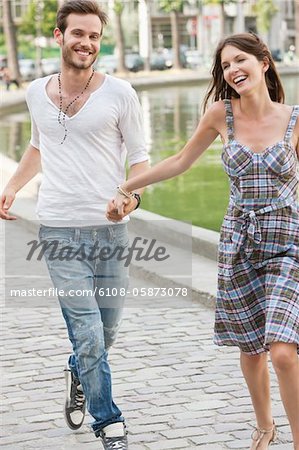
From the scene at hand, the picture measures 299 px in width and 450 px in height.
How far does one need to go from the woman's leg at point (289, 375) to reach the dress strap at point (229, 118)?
0.86m

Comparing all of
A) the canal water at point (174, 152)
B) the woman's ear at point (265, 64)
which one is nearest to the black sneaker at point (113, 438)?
the woman's ear at point (265, 64)

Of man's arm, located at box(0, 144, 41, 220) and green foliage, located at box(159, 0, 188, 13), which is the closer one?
man's arm, located at box(0, 144, 41, 220)

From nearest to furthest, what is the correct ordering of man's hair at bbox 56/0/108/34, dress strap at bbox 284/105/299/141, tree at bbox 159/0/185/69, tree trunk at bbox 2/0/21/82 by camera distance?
dress strap at bbox 284/105/299/141
man's hair at bbox 56/0/108/34
tree trunk at bbox 2/0/21/82
tree at bbox 159/0/185/69

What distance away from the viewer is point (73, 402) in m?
5.50

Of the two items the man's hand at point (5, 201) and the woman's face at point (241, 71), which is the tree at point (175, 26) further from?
the woman's face at point (241, 71)

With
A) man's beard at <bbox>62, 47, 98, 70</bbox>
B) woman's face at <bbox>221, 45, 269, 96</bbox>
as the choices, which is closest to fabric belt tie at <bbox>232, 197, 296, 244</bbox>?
woman's face at <bbox>221, 45, 269, 96</bbox>

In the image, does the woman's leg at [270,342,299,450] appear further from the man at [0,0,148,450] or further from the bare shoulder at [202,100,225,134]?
the bare shoulder at [202,100,225,134]

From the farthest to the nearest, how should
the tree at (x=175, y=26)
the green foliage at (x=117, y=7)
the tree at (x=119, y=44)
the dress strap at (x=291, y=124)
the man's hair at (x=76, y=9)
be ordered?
1. the tree at (x=175, y=26)
2. the green foliage at (x=117, y=7)
3. the tree at (x=119, y=44)
4. the man's hair at (x=76, y=9)
5. the dress strap at (x=291, y=124)

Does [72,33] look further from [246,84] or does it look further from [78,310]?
[78,310]

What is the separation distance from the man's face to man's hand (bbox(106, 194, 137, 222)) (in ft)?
1.96

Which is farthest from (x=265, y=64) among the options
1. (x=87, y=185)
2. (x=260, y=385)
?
(x=260, y=385)

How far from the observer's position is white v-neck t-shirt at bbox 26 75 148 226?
5.08 metres

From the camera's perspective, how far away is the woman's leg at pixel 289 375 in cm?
458

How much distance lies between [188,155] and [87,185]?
0.46 m
